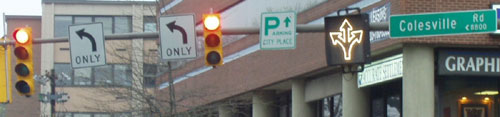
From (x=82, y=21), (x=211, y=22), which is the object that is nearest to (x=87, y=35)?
(x=211, y=22)

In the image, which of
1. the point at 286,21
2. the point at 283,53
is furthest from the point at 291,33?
the point at 283,53

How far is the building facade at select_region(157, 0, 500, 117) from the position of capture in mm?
22938

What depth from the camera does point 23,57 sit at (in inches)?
731

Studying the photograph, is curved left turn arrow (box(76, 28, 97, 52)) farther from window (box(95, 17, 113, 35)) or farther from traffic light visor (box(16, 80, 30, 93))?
window (box(95, 17, 113, 35))

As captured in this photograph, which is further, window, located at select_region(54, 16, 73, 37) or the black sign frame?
window, located at select_region(54, 16, 73, 37)

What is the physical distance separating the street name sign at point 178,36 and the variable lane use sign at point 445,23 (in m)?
3.39

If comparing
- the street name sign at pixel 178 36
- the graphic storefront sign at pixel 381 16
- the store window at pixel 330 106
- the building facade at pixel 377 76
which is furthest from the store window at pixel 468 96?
the street name sign at pixel 178 36

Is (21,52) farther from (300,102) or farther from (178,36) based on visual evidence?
(300,102)

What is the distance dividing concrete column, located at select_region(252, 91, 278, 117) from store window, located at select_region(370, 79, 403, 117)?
→ 5881 mm

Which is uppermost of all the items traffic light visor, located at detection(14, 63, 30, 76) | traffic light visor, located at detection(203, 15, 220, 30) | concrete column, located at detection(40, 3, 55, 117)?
concrete column, located at detection(40, 3, 55, 117)

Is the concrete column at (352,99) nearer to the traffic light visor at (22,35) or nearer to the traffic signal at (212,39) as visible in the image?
the traffic light visor at (22,35)

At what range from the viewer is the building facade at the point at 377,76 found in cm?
2294

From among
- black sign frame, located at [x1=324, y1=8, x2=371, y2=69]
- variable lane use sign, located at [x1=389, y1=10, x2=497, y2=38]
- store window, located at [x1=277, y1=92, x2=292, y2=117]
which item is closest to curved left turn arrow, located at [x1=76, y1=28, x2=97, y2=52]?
black sign frame, located at [x1=324, y1=8, x2=371, y2=69]

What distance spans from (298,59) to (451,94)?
19.3 feet
